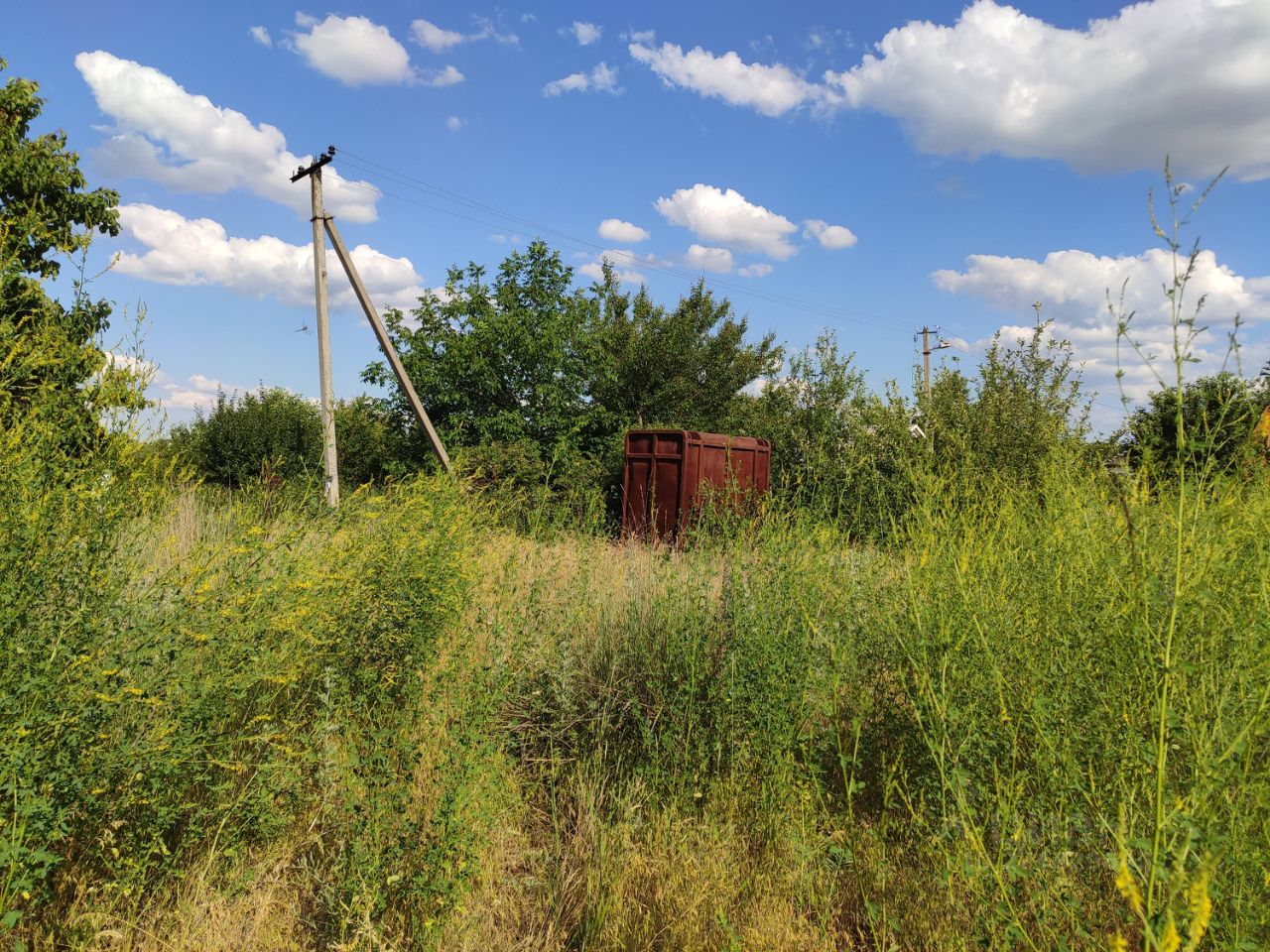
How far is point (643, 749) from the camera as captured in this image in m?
3.80

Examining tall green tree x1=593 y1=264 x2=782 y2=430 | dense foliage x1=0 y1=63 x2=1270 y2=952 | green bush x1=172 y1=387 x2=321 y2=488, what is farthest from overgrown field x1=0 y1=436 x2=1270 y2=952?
green bush x1=172 y1=387 x2=321 y2=488

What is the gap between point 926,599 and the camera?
3584mm

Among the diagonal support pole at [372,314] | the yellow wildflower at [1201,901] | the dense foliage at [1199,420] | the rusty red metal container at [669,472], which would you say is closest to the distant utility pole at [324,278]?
the diagonal support pole at [372,314]

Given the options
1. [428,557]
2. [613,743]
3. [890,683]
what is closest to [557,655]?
[613,743]

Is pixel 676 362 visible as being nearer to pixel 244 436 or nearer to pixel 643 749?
pixel 244 436

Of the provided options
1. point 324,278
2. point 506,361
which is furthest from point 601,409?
point 324,278

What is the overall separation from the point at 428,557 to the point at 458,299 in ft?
40.0

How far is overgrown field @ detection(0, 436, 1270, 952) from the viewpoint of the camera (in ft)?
7.63

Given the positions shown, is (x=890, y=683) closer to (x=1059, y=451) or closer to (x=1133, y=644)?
(x=1133, y=644)

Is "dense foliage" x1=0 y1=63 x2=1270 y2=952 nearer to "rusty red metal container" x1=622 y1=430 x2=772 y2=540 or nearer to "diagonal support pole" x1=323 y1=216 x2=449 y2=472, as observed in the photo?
"rusty red metal container" x1=622 y1=430 x2=772 y2=540

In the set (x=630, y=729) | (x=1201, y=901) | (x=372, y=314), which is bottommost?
(x=630, y=729)

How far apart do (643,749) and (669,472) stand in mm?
7629

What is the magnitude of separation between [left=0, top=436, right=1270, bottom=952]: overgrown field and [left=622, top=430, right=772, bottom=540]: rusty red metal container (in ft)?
22.5

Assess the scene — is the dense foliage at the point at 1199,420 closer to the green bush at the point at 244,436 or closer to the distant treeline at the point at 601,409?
the distant treeline at the point at 601,409
